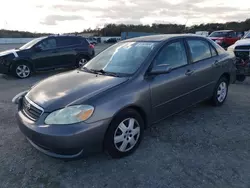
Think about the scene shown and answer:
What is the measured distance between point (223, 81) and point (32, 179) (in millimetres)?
4118

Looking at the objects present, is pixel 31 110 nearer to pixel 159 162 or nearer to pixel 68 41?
pixel 159 162

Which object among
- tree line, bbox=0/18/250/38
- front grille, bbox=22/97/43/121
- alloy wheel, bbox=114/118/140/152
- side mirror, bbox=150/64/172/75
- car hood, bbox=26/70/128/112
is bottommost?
alloy wheel, bbox=114/118/140/152

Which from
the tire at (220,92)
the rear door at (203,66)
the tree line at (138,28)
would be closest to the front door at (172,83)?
the rear door at (203,66)

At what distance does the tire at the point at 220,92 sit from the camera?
187 inches

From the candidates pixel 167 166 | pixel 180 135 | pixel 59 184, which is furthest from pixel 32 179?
pixel 180 135

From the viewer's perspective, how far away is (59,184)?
8.50 ft

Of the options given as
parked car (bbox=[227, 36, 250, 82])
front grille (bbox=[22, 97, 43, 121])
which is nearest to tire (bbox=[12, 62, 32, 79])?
front grille (bbox=[22, 97, 43, 121])

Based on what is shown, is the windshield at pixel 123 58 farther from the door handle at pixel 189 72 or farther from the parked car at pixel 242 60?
the parked car at pixel 242 60

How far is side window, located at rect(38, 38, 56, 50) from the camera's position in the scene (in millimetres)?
9062

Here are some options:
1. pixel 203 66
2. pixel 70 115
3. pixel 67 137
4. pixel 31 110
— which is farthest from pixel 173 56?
pixel 31 110

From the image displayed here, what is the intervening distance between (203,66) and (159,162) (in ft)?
6.99

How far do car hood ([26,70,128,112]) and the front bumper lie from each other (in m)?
0.24

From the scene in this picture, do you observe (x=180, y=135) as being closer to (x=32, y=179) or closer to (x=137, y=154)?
(x=137, y=154)

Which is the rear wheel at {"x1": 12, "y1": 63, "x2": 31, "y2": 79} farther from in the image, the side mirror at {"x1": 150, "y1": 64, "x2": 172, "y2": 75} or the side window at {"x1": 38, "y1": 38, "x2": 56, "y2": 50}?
the side mirror at {"x1": 150, "y1": 64, "x2": 172, "y2": 75}
